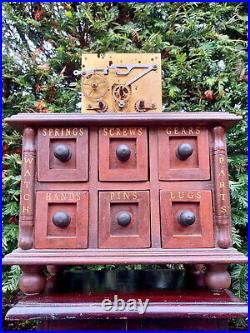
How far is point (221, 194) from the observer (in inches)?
42.6

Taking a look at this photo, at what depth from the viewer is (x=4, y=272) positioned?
5.48ft

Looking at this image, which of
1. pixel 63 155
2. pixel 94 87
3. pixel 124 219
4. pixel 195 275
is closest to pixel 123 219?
pixel 124 219

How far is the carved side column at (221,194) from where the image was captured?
3.51ft

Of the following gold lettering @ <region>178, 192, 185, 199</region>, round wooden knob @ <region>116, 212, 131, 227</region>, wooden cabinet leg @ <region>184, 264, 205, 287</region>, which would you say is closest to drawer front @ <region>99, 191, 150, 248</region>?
round wooden knob @ <region>116, 212, 131, 227</region>

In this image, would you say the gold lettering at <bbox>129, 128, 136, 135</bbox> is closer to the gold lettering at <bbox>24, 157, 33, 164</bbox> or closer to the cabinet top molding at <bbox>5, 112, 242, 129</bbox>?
the cabinet top molding at <bbox>5, 112, 242, 129</bbox>

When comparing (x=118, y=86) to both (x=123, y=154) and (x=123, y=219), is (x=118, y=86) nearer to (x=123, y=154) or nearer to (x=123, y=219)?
(x=123, y=154)

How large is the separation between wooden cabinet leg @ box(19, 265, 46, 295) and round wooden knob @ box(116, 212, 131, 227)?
292mm

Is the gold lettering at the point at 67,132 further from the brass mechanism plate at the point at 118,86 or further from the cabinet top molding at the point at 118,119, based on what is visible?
the brass mechanism plate at the point at 118,86

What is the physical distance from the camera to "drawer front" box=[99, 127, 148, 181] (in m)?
1.10

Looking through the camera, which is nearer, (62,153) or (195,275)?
(62,153)

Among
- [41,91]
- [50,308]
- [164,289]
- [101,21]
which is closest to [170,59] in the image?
[101,21]

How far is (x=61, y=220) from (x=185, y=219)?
0.38 m

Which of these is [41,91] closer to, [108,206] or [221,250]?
[108,206]

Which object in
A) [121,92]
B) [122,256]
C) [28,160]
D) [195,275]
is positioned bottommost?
[195,275]
